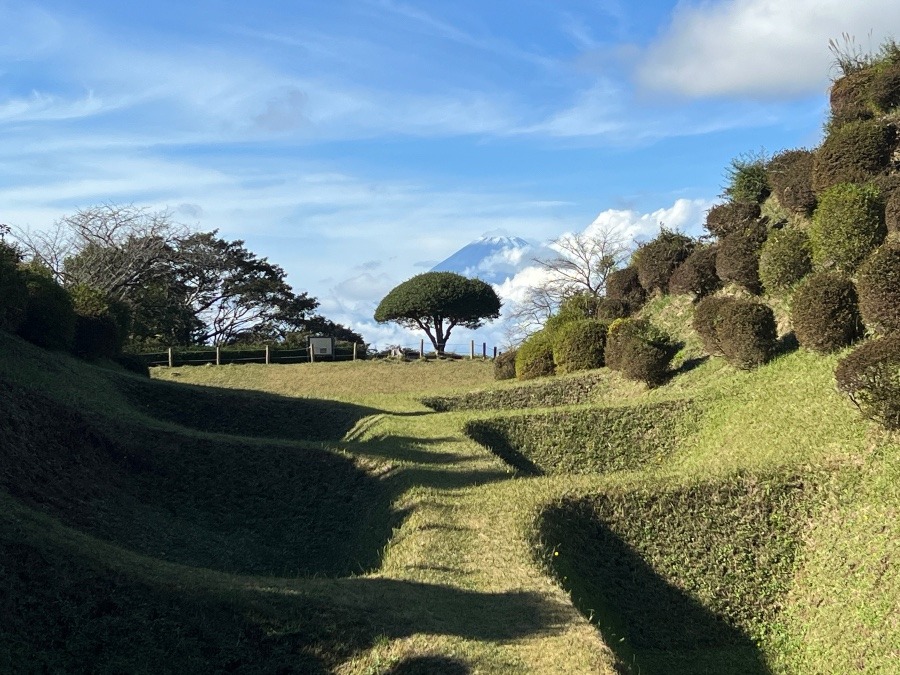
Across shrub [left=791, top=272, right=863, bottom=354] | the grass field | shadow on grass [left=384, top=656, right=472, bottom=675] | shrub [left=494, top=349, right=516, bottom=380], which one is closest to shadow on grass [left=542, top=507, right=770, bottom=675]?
the grass field

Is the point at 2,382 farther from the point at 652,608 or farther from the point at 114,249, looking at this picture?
the point at 114,249

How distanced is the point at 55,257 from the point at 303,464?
3047 cm

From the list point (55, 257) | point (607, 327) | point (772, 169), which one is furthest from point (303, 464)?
point (55, 257)

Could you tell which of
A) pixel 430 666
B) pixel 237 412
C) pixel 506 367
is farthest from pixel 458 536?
pixel 506 367

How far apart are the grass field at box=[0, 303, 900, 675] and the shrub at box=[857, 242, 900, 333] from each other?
1.25m

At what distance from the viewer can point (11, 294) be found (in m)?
16.5

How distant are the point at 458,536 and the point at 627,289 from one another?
52.6 ft

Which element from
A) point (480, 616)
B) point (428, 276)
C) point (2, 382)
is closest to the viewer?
point (480, 616)

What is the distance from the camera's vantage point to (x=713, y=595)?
10188 millimetres

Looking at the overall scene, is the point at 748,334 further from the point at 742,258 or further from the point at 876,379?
the point at 876,379

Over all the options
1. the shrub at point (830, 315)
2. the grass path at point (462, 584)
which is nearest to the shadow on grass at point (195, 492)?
the grass path at point (462, 584)

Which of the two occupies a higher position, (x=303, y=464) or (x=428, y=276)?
(x=428, y=276)

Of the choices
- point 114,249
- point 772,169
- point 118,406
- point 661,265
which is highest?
point 114,249

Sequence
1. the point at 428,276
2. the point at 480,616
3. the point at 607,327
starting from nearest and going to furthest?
the point at 480,616 → the point at 607,327 → the point at 428,276
